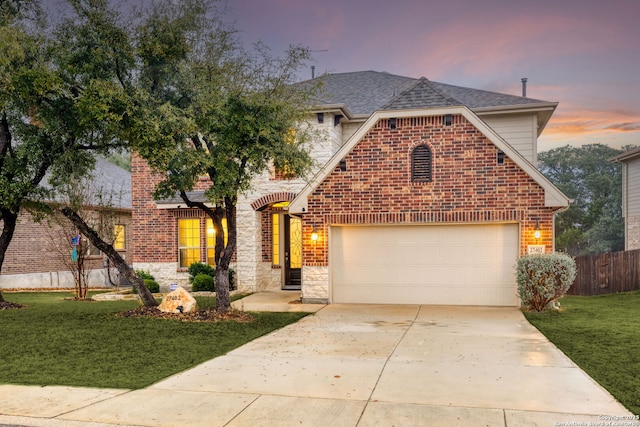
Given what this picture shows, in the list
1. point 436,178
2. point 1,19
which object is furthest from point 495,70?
point 1,19

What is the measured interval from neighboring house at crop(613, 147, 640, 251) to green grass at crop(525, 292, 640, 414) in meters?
9.72

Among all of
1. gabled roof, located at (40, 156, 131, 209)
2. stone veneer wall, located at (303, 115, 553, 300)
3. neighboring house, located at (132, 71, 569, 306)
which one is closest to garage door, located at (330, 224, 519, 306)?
neighboring house, located at (132, 71, 569, 306)

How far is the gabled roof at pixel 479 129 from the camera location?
1309 centimetres

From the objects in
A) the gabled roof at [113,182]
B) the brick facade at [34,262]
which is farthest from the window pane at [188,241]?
the gabled roof at [113,182]

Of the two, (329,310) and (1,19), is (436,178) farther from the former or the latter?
(1,19)

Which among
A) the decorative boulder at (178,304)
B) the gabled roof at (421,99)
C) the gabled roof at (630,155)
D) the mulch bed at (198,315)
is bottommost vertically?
the mulch bed at (198,315)

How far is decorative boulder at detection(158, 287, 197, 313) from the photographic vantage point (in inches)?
488

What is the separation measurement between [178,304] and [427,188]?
6.77 metres

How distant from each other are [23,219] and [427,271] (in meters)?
16.2

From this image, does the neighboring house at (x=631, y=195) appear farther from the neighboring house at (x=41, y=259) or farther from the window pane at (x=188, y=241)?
the neighboring house at (x=41, y=259)

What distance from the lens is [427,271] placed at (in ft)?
46.5

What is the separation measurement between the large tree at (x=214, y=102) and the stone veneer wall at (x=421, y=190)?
2.71 meters

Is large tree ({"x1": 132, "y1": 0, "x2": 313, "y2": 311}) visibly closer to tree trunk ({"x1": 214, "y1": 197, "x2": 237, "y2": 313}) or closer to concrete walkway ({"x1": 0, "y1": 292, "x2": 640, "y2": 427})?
tree trunk ({"x1": 214, "y1": 197, "x2": 237, "y2": 313})

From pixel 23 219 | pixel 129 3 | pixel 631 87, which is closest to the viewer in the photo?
pixel 129 3
